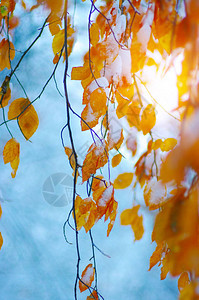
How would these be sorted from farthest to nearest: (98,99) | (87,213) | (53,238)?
(53,238) < (87,213) < (98,99)

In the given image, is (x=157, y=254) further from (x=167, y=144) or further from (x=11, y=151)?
(x=11, y=151)

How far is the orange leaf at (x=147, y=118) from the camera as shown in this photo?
0.61m

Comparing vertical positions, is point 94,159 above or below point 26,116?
below

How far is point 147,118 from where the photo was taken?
609 millimetres

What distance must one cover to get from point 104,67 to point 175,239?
1.22 ft

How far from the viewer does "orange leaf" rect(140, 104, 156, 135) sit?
61cm

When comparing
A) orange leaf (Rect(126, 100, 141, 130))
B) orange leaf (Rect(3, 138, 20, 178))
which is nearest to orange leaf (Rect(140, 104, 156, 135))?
orange leaf (Rect(126, 100, 141, 130))

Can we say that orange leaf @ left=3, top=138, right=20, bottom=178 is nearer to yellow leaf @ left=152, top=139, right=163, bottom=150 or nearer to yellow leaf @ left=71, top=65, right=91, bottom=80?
yellow leaf @ left=71, top=65, right=91, bottom=80

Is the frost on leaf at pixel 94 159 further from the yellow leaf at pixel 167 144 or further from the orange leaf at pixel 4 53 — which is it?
the orange leaf at pixel 4 53

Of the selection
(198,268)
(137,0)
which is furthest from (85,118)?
(198,268)

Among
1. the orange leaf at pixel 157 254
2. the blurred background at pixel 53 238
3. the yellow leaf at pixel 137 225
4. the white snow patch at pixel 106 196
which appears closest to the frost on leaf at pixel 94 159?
the white snow patch at pixel 106 196

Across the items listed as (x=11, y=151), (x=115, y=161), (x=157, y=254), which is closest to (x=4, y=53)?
(x=11, y=151)

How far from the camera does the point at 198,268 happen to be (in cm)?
25

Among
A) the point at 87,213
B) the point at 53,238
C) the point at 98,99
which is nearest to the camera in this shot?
the point at 98,99
